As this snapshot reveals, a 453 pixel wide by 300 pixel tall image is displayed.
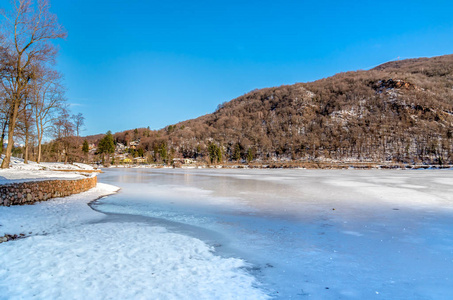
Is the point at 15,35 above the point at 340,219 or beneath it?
above

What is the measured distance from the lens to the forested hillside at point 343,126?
3885 inches

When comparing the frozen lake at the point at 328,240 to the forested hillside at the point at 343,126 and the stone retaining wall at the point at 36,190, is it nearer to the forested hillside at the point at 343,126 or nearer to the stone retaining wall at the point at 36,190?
the stone retaining wall at the point at 36,190

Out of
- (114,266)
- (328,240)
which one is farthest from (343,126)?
(114,266)

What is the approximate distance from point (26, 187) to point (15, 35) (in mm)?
13475

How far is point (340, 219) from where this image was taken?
862cm

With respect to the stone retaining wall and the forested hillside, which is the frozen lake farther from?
the forested hillside

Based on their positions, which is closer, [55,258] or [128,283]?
[128,283]

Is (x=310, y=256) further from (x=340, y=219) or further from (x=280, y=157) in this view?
(x=280, y=157)

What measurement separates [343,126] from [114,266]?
129 m

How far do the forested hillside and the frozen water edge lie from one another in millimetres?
83518

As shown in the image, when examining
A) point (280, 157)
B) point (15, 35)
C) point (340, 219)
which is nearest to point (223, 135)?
point (280, 157)

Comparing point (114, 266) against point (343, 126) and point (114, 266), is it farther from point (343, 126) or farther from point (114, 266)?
point (343, 126)

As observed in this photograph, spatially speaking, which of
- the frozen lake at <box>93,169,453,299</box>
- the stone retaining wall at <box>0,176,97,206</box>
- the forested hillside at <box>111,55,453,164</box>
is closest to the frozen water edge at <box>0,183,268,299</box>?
the frozen lake at <box>93,169,453,299</box>

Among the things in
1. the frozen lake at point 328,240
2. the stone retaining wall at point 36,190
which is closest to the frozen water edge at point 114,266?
the frozen lake at point 328,240
